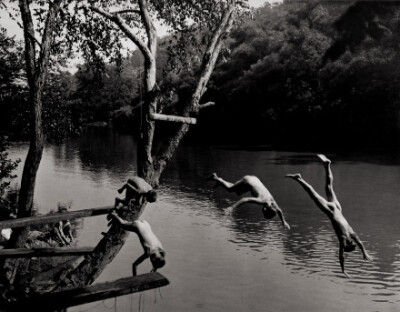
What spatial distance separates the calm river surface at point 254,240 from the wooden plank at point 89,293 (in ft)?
11.0

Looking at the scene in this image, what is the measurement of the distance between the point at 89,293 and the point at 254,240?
19.6 metres

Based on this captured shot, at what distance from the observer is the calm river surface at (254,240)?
17547 mm

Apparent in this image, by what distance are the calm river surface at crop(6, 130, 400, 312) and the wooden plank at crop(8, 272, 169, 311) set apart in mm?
3357

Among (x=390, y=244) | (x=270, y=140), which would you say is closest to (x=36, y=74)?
(x=390, y=244)

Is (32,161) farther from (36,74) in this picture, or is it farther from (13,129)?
(13,129)

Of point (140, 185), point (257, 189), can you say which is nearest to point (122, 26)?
point (140, 185)

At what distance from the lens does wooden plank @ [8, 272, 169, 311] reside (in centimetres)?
509

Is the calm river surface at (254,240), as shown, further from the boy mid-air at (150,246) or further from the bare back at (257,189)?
the bare back at (257,189)

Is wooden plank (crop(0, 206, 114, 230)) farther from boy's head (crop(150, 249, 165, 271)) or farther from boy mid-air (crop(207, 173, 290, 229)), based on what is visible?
boy mid-air (crop(207, 173, 290, 229))

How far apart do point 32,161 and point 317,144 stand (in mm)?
53981

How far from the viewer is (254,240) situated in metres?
24.2

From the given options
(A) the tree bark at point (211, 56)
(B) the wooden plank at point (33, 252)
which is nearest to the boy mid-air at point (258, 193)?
(A) the tree bark at point (211, 56)

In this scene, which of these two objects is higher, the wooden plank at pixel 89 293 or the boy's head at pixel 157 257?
the boy's head at pixel 157 257

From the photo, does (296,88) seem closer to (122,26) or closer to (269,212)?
(122,26)
